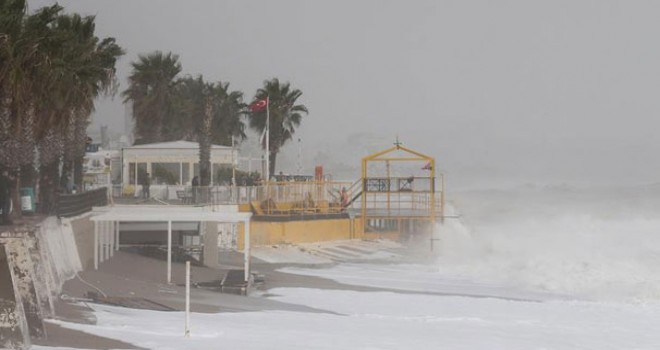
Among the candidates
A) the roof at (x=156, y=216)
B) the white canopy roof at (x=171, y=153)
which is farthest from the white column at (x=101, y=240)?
the white canopy roof at (x=171, y=153)

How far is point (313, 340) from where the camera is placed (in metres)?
15.7

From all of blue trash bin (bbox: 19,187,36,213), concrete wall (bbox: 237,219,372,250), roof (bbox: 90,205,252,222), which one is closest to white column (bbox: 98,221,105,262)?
roof (bbox: 90,205,252,222)

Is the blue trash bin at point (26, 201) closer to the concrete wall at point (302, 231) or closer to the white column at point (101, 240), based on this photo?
the white column at point (101, 240)

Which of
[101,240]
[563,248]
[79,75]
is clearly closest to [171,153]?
[101,240]

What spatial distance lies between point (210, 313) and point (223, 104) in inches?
1987

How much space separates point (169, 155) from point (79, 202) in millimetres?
20848

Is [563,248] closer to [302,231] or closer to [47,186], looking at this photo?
[302,231]

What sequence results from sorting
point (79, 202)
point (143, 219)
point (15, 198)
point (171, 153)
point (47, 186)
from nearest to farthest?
point (15, 198), point (79, 202), point (143, 219), point (47, 186), point (171, 153)

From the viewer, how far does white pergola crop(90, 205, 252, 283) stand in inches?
973

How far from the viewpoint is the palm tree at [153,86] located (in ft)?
186

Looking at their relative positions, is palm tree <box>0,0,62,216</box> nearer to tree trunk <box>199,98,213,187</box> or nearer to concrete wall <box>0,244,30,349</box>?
concrete wall <box>0,244,30,349</box>

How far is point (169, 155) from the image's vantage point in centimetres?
4550

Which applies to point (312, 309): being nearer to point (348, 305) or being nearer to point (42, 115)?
point (348, 305)

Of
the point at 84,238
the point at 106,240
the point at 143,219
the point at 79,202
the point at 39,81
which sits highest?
the point at 39,81
